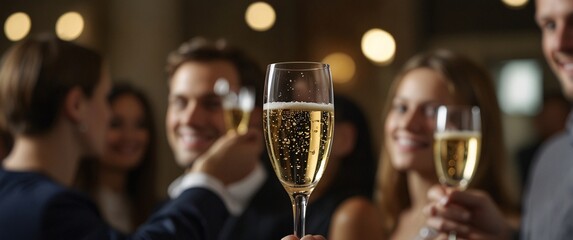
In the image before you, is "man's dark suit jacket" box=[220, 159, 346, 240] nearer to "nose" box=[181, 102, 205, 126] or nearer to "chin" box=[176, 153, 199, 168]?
"chin" box=[176, 153, 199, 168]

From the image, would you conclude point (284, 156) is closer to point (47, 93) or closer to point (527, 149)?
point (47, 93)

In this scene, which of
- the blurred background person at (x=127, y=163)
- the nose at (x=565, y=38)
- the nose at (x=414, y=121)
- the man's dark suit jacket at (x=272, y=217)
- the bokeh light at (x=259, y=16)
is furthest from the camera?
the bokeh light at (x=259, y=16)

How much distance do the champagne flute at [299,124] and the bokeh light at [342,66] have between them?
7482 millimetres

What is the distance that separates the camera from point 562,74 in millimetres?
2643

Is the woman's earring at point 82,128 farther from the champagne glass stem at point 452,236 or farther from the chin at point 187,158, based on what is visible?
the champagne glass stem at point 452,236

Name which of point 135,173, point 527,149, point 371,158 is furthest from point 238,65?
point 527,149

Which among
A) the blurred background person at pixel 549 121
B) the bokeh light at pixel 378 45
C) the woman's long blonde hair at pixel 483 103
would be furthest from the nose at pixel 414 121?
the blurred background person at pixel 549 121

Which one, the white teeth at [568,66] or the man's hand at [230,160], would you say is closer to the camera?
the man's hand at [230,160]

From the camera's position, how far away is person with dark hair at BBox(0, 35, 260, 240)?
2.21 meters

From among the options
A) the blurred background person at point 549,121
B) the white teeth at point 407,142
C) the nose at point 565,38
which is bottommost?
the blurred background person at point 549,121

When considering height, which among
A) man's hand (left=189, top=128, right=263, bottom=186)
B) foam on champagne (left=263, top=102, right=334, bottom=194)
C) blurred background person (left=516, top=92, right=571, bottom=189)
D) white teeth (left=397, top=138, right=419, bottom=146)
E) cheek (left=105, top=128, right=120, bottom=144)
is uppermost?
foam on champagne (left=263, top=102, right=334, bottom=194)

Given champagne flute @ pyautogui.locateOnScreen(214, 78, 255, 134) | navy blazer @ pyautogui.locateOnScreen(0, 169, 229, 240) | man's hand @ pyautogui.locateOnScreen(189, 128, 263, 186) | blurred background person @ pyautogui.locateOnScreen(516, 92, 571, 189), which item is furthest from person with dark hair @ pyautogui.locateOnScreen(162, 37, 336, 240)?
blurred background person @ pyautogui.locateOnScreen(516, 92, 571, 189)

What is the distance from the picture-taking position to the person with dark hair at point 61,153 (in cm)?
221

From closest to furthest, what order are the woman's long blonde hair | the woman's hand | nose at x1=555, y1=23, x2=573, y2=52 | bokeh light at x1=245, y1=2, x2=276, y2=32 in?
the woman's hand → nose at x1=555, y1=23, x2=573, y2=52 → the woman's long blonde hair → bokeh light at x1=245, y1=2, x2=276, y2=32
